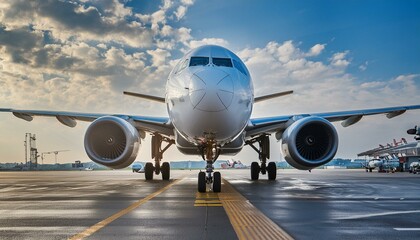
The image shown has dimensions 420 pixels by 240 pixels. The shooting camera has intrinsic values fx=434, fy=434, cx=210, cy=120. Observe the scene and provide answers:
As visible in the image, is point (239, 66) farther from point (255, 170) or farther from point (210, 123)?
point (255, 170)

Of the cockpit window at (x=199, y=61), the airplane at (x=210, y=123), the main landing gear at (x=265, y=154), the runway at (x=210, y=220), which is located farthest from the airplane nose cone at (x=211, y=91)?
the main landing gear at (x=265, y=154)

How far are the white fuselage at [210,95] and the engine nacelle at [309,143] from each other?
10.8 feet

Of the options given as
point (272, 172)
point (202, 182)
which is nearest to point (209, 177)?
point (202, 182)

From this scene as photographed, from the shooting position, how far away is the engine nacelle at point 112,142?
49.7ft

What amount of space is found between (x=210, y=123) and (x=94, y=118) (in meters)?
9.25

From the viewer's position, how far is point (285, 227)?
602cm

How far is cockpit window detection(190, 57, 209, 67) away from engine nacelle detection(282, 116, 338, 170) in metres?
4.85

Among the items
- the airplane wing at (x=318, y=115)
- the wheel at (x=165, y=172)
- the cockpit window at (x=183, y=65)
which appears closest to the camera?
the cockpit window at (x=183, y=65)

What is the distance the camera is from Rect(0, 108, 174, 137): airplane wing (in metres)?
17.4

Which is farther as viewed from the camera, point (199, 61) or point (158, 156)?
point (158, 156)

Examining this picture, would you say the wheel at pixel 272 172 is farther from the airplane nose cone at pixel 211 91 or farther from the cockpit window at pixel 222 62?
the airplane nose cone at pixel 211 91

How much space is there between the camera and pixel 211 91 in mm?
11109

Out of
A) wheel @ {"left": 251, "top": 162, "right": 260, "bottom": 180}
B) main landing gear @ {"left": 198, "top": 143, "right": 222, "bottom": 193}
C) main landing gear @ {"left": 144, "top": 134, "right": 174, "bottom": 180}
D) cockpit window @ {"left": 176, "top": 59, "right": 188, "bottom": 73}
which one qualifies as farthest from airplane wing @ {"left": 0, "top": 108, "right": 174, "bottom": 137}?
wheel @ {"left": 251, "top": 162, "right": 260, "bottom": 180}

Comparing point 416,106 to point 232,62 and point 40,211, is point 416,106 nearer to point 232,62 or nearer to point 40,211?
point 232,62
